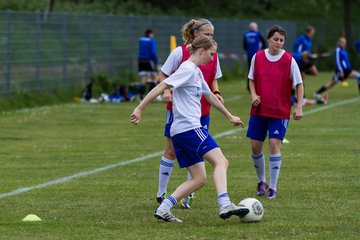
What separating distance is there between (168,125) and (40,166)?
418cm

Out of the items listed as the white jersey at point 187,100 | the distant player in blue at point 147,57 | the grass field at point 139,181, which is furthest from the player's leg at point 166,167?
the distant player in blue at point 147,57

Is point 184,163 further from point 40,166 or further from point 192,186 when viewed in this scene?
point 40,166

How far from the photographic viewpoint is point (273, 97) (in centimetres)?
1134

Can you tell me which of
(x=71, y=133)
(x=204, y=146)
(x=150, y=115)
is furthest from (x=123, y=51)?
(x=204, y=146)

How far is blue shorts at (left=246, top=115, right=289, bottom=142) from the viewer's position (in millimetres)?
11281

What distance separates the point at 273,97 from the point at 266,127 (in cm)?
37

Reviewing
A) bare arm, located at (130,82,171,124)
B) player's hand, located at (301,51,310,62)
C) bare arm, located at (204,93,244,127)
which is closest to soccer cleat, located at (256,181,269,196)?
bare arm, located at (204,93,244,127)

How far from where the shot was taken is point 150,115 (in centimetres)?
2345

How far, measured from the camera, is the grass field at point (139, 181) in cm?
905

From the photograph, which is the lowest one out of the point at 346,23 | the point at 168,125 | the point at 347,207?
the point at 346,23

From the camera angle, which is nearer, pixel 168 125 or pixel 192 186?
pixel 192 186

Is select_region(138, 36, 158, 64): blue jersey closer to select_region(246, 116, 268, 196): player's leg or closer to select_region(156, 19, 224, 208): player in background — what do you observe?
select_region(246, 116, 268, 196): player's leg

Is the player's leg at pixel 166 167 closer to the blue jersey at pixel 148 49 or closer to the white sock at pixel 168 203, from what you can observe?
the white sock at pixel 168 203

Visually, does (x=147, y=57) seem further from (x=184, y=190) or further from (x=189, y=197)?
(x=184, y=190)
